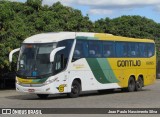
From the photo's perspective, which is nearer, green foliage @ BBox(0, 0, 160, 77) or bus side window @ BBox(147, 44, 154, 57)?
green foliage @ BBox(0, 0, 160, 77)

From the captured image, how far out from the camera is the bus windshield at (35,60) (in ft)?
75.1

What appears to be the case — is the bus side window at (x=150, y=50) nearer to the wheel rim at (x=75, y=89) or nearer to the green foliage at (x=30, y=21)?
the green foliage at (x=30, y=21)

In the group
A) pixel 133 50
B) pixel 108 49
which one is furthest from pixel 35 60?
pixel 133 50

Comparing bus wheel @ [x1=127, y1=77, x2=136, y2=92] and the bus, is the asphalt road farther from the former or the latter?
bus wheel @ [x1=127, y1=77, x2=136, y2=92]

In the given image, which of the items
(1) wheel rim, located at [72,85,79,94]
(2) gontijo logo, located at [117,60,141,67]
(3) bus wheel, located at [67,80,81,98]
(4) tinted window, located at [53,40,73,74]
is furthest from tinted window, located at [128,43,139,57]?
(4) tinted window, located at [53,40,73,74]

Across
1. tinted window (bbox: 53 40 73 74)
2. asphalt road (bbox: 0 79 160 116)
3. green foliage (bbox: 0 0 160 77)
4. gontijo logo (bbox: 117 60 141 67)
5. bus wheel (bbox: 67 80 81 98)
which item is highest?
green foliage (bbox: 0 0 160 77)

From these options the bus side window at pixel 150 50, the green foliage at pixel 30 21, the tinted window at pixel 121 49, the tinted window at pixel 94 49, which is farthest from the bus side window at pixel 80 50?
the bus side window at pixel 150 50

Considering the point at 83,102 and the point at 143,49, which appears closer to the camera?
the point at 83,102

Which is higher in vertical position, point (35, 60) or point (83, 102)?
point (35, 60)

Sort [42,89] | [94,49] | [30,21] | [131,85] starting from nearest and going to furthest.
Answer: [42,89] → [94,49] → [131,85] → [30,21]

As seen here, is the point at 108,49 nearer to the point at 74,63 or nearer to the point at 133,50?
the point at 133,50

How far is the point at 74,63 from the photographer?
24156mm

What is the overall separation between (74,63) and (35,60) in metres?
2.13

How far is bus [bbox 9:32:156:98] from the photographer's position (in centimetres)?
2291
